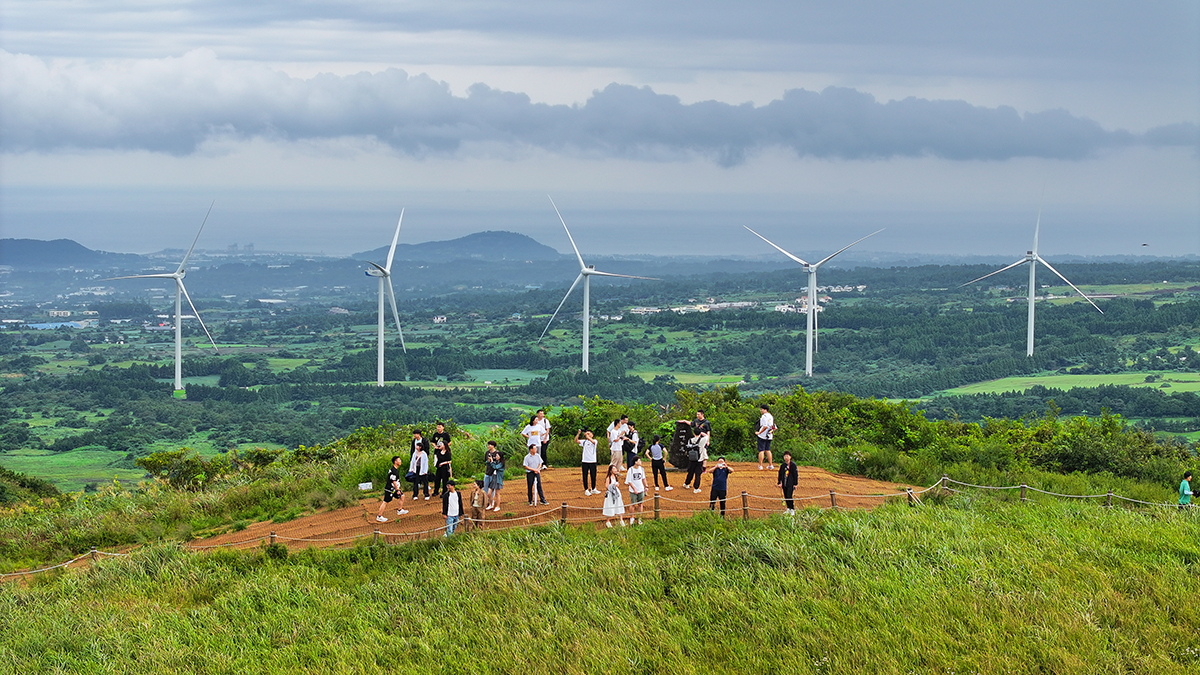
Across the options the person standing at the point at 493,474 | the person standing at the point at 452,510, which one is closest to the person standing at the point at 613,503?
the person standing at the point at 493,474

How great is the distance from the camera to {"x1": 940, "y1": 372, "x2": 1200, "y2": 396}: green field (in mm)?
109438

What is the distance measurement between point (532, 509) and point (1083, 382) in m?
111

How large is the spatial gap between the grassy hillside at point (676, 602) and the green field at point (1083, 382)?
99291mm

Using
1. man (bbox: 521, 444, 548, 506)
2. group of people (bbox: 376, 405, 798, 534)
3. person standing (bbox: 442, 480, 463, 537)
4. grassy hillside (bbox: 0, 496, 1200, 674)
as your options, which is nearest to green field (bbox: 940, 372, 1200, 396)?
group of people (bbox: 376, 405, 798, 534)

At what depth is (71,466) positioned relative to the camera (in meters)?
86.7

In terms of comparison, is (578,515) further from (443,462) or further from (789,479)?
(789,479)

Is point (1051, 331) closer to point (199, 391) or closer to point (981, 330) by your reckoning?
point (981, 330)

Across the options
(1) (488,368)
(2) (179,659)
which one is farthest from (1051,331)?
A: (2) (179,659)

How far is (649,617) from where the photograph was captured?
17625mm

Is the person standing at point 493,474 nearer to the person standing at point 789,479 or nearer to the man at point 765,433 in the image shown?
the person standing at point 789,479

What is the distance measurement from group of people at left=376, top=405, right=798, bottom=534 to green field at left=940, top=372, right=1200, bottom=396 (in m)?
Result: 99.2

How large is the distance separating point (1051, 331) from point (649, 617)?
521 ft

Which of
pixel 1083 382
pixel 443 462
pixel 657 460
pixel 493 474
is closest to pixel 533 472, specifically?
pixel 493 474

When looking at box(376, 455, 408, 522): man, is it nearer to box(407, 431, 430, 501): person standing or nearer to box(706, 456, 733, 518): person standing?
box(407, 431, 430, 501): person standing
